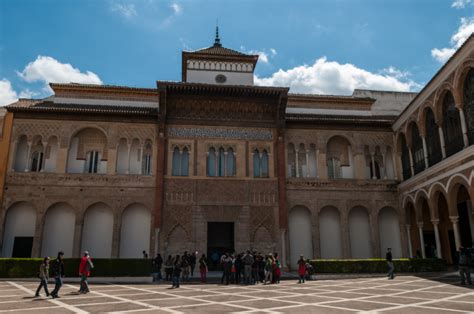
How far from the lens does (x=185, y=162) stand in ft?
71.3

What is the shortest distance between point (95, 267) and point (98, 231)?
4388 millimetres

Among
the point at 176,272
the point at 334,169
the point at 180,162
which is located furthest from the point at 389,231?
the point at 176,272

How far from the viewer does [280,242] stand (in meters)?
20.8

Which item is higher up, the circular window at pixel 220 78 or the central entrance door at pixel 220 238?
the circular window at pixel 220 78

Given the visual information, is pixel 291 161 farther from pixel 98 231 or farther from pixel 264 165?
pixel 98 231

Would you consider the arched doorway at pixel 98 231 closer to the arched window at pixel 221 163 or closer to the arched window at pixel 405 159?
the arched window at pixel 221 163

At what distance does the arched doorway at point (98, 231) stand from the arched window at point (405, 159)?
17162mm

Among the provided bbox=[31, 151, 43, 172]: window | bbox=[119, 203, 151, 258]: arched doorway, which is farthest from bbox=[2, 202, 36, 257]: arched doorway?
bbox=[119, 203, 151, 258]: arched doorway

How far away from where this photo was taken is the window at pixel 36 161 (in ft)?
68.6

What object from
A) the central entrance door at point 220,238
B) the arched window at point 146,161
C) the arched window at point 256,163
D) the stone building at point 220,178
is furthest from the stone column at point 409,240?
the arched window at point 146,161

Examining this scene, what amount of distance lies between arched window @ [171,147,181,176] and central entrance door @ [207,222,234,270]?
11.4 feet

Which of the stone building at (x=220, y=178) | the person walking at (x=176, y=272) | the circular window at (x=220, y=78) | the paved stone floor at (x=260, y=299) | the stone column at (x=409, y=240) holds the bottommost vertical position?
the paved stone floor at (x=260, y=299)

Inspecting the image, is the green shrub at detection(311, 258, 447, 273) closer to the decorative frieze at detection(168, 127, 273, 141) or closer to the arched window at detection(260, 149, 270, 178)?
the arched window at detection(260, 149, 270, 178)

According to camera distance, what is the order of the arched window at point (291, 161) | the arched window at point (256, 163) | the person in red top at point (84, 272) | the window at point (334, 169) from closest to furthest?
the person in red top at point (84, 272), the arched window at point (256, 163), the arched window at point (291, 161), the window at point (334, 169)
